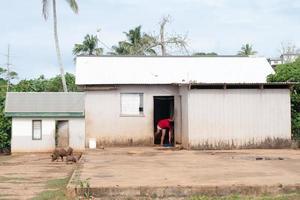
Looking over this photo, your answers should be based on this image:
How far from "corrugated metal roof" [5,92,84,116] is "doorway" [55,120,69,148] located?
0.46 m

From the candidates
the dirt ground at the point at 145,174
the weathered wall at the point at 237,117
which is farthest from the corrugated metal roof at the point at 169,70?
the dirt ground at the point at 145,174

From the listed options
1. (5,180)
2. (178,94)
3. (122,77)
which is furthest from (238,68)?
(5,180)

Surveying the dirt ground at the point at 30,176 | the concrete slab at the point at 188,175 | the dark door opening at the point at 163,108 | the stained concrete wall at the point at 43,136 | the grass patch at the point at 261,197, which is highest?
the dark door opening at the point at 163,108

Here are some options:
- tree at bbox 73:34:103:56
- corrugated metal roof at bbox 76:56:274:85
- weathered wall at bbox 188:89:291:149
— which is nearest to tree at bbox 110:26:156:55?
tree at bbox 73:34:103:56

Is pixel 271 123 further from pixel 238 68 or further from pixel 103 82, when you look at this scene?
pixel 103 82

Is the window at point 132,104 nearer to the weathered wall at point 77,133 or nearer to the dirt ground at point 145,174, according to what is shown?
the weathered wall at point 77,133

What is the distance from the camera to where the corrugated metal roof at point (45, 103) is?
77.3 ft

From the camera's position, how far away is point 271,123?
21719 mm

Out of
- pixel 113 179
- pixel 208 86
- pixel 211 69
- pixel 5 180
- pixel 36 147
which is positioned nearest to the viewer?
pixel 113 179

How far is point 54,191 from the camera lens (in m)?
11.1

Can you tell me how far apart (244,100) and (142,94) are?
477cm

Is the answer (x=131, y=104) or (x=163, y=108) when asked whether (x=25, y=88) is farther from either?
(x=131, y=104)

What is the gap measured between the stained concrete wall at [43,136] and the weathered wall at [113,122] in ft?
1.35

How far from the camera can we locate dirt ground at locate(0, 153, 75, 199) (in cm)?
1133
